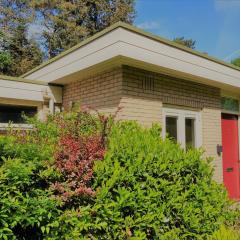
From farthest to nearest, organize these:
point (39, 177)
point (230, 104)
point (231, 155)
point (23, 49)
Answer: point (23, 49) < point (230, 104) < point (231, 155) < point (39, 177)

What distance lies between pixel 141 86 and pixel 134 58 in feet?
2.88

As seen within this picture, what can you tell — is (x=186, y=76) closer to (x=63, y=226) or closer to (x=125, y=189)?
(x=125, y=189)

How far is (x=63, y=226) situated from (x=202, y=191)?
79.2 inches

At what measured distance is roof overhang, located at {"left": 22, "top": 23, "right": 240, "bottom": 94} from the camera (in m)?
5.48

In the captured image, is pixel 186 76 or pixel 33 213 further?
pixel 186 76

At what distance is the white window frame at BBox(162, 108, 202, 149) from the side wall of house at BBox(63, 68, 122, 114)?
1.29 meters

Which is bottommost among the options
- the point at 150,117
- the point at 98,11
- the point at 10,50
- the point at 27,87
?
the point at 150,117

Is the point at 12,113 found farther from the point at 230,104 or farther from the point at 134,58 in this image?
the point at 230,104

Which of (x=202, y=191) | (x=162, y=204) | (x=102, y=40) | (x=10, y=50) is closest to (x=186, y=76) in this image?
(x=102, y=40)

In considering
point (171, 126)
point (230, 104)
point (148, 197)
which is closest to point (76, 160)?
point (148, 197)

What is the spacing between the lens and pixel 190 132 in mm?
7652

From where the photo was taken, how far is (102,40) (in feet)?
18.7

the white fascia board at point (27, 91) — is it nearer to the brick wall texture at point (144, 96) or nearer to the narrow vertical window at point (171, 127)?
the brick wall texture at point (144, 96)

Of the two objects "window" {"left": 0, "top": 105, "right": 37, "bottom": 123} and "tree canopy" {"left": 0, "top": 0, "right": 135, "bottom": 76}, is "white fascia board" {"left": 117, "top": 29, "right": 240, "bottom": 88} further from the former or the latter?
"tree canopy" {"left": 0, "top": 0, "right": 135, "bottom": 76}
